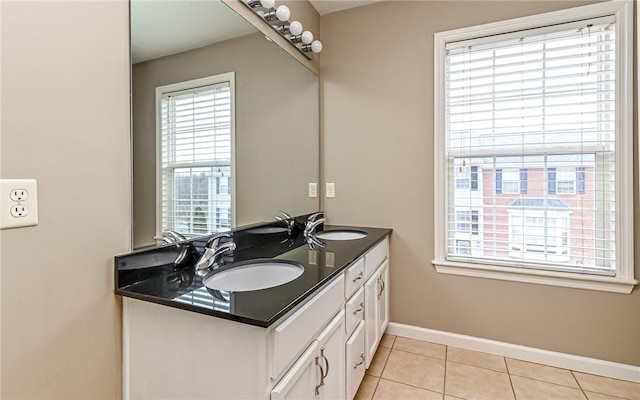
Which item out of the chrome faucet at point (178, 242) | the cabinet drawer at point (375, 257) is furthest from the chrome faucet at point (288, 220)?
the chrome faucet at point (178, 242)

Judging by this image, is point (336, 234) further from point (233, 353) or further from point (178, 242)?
point (233, 353)

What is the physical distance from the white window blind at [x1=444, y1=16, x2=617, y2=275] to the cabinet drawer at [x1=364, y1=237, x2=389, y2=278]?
0.43 meters

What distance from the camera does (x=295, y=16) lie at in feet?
6.94

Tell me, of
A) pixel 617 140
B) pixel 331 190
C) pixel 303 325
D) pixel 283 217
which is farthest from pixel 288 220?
pixel 617 140

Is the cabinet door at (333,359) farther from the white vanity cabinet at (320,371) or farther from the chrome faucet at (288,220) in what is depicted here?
the chrome faucet at (288,220)

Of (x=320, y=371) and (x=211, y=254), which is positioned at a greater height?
(x=211, y=254)

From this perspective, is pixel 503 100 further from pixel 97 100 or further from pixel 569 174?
pixel 97 100

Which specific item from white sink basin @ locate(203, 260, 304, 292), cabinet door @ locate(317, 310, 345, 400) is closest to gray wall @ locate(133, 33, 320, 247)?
white sink basin @ locate(203, 260, 304, 292)

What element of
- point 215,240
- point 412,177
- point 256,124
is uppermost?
point 256,124

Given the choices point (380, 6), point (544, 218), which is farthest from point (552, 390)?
point (380, 6)

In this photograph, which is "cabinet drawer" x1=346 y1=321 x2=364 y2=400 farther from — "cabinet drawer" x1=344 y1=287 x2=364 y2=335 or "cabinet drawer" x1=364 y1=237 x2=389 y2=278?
"cabinet drawer" x1=364 y1=237 x2=389 y2=278

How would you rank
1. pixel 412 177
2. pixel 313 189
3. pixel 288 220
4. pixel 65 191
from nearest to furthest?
1. pixel 65 191
2. pixel 288 220
3. pixel 412 177
4. pixel 313 189

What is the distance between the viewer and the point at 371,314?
1792 mm

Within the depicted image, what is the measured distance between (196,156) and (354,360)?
3.94 ft
